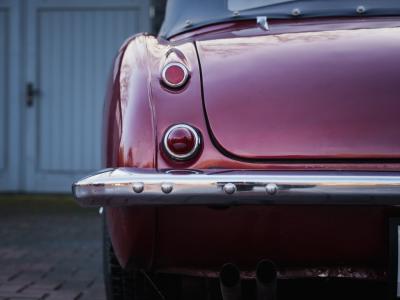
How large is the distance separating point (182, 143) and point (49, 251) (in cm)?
273

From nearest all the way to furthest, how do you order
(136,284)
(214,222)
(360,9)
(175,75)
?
1. (214,222)
2. (175,75)
3. (136,284)
4. (360,9)

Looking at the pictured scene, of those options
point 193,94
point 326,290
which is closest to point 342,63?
point 193,94

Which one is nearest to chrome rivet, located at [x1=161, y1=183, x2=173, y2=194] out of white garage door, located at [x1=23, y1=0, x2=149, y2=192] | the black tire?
the black tire

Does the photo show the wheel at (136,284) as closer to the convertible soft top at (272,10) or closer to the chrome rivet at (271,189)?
the chrome rivet at (271,189)

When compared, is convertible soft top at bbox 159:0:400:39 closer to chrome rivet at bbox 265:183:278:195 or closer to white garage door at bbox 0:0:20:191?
chrome rivet at bbox 265:183:278:195

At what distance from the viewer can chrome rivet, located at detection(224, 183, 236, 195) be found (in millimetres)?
1914

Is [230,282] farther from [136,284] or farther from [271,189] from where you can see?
[136,284]

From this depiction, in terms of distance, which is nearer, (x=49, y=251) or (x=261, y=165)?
(x=261, y=165)

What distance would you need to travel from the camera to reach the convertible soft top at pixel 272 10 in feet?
8.75

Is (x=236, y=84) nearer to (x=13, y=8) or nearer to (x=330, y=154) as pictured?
(x=330, y=154)

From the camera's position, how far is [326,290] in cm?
309

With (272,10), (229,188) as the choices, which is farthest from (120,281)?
(272,10)

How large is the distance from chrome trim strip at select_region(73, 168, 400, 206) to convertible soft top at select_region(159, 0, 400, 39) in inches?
35.1

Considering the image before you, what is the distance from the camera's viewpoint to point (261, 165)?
2037mm
